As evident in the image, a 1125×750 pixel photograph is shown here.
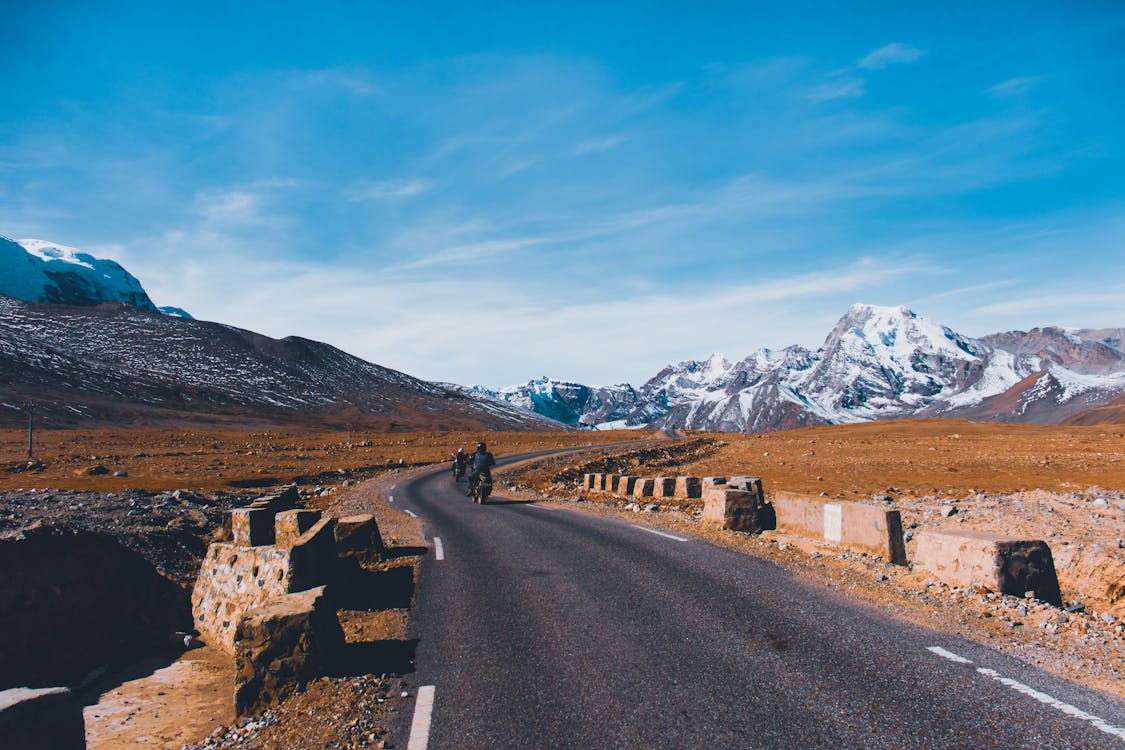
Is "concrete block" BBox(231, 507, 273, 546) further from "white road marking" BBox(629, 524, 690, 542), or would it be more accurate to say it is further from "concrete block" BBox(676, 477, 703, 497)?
"concrete block" BBox(676, 477, 703, 497)

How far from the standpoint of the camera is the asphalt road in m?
5.38

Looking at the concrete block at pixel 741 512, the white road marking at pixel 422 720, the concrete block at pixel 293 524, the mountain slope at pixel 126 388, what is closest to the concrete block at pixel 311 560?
the concrete block at pixel 293 524

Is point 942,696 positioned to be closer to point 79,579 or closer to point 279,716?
point 279,716

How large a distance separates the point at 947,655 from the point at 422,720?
5.52 meters

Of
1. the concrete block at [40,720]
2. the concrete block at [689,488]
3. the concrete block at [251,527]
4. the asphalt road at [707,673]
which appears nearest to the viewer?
the concrete block at [40,720]

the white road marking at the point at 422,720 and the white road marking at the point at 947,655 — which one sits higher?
the white road marking at the point at 947,655

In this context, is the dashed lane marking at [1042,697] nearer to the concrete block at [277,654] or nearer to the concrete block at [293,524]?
the concrete block at [277,654]

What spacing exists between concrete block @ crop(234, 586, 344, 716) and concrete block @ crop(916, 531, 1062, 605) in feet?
28.7

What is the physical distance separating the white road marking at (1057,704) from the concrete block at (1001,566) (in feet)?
10.0

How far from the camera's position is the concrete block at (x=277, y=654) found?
6.81 m

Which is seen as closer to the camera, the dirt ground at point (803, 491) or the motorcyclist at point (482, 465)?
the dirt ground at point (803, 491)

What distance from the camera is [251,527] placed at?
12680 mm

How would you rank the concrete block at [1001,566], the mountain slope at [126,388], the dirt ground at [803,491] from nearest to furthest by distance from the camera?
1. the dirt ground at [803,491]
2. the concrete block at [1001,566]
3. the mountain slope at [126,388]

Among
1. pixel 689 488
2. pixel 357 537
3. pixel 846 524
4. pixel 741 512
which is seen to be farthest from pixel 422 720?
pixel 689 488
